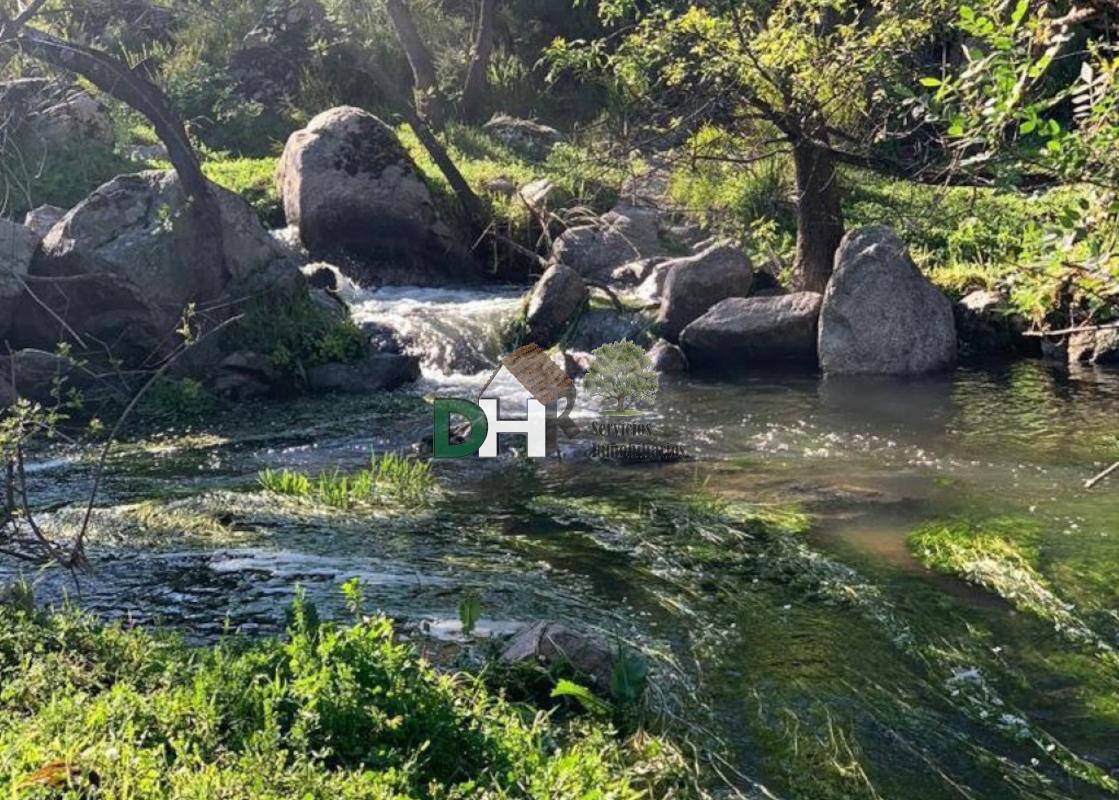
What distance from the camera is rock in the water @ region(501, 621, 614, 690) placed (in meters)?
5.09

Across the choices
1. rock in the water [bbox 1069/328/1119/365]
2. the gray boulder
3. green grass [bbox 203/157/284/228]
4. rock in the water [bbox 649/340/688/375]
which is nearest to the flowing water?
rock in the water [bbox 1069/328/1119/365]

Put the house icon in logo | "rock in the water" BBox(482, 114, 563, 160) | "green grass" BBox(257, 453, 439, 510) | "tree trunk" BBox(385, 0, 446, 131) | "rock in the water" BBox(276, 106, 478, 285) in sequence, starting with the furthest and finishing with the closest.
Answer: "tree trunk" BBox(385, 0, 446, 131) → "rock in the water" BBox(482, 114, 563, 160) → "rock in the water" BBox(276, 106, 478, 285) → the house icon in logo → "green grass" BBox(257, 453, 439, 510)

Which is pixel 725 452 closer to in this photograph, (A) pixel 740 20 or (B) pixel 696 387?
(B) pixel 696 387

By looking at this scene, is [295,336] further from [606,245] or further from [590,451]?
[606,245]

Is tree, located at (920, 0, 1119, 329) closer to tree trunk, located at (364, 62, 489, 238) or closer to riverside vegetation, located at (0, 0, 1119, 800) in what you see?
riverside vegetation, located at (0, 0, 1119, 800)

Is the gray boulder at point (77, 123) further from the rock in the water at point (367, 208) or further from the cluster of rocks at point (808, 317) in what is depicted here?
the cluster of rocks at point (808, 317)

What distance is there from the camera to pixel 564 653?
202 inches

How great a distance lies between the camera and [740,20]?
1248 centimetres

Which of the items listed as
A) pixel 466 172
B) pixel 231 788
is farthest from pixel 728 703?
pixel 466 172

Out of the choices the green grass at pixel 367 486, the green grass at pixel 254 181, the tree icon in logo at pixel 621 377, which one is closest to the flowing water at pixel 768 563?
the green grass at pixel 367 486

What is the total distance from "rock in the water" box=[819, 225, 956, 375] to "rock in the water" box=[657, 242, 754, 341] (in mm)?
1538

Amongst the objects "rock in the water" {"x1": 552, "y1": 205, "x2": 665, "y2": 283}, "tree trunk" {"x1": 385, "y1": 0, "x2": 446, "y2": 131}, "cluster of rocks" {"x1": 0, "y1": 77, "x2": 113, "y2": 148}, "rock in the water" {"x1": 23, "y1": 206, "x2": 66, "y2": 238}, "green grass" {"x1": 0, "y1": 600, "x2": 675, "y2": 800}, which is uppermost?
"tree trunk" {"x1": 385, "y1": 0, "x2": 446, "y2": 131}

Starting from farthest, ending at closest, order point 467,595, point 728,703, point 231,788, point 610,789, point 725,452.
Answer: point 725,452, point 467,595, point 728,703, point 610,789, point 231,788

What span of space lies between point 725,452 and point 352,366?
16.0 ft
